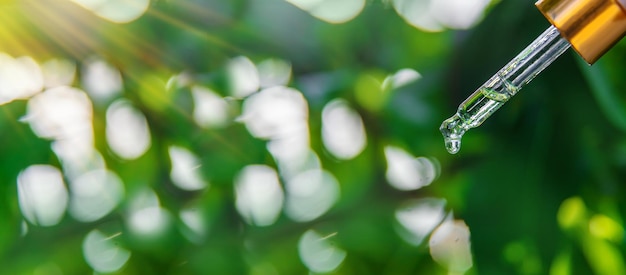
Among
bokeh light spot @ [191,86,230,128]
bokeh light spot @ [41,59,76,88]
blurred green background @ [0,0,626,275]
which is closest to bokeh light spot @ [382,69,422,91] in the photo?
blurred green background @ [0,0,626,275]

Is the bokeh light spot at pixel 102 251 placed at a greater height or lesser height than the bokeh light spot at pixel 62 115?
lesser

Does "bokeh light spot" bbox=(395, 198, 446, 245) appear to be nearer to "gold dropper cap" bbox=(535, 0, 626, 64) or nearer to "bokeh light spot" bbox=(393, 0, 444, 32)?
"bokeh light spot" bbox=(393, 0, 444, 32)

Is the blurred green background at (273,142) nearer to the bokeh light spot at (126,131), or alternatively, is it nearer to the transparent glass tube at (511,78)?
the bokeh light spot at (126,131)

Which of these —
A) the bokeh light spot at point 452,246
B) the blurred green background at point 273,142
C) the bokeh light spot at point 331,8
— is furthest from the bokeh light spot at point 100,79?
the bokeh light spot at point 452,246

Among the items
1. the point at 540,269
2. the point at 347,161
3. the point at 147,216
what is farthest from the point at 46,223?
the point at 540,269

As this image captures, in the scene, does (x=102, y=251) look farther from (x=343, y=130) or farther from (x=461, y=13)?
(x=461, y=13)

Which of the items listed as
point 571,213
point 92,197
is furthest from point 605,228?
point 92,197
